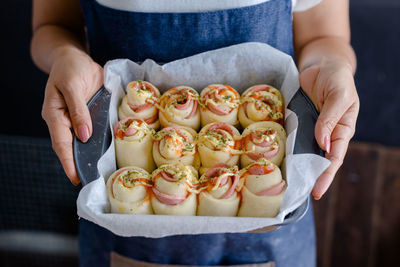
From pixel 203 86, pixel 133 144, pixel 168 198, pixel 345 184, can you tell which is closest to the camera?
pixel 168 198

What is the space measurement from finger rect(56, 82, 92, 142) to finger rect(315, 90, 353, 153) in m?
0.46

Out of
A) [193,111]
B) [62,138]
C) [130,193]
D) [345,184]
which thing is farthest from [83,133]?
[345,184]

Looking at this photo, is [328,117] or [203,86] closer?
[328,117]

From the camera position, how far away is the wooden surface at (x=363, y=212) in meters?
1.81

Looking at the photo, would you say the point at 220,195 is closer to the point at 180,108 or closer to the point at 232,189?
the point at 232,189

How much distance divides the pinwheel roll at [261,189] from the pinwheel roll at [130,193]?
0.61 feet

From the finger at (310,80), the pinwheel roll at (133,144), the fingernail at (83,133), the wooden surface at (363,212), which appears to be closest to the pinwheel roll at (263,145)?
the finger at (310,80)

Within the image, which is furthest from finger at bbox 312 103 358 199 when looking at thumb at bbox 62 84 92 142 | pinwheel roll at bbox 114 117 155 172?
thumb at bbox 62 84 92 142

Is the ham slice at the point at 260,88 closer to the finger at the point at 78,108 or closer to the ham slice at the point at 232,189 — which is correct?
the ham slice at the point at 232,189

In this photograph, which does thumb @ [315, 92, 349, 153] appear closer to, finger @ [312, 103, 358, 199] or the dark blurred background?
finger @ [312, 103, 358, 199]

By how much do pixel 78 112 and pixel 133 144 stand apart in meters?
0.13

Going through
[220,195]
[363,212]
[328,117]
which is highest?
[328,117]


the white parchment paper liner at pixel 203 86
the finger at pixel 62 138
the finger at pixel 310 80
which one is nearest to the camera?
the white parchment paper liner at pixel 203 86

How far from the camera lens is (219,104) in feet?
3.10
